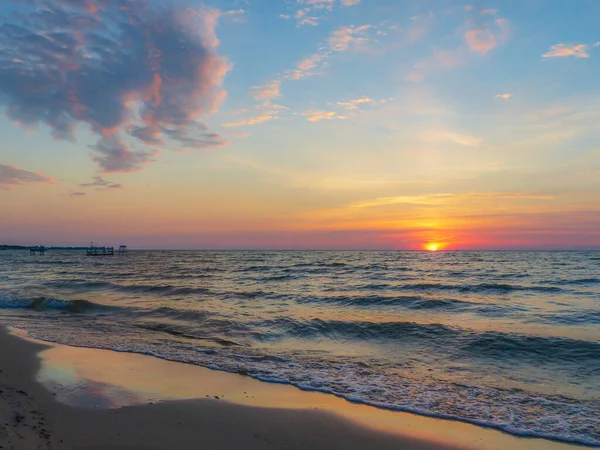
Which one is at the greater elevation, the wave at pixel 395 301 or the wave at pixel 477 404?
the wave at pixel 477 404

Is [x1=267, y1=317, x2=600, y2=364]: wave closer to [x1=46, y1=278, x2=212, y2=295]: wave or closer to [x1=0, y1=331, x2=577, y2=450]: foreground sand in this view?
[x1=0, y1=331, x2=577, y2=450]: foreground sand

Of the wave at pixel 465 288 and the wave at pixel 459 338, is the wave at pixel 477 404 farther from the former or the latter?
the wave at pixel 465 288

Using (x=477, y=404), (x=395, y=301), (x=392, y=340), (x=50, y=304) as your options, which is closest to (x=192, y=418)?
(x=477, y=404)

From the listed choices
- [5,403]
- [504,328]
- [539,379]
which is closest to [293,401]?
[5,403]

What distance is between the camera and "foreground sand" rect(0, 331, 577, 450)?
580 cm

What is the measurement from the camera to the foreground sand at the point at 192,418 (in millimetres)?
5797

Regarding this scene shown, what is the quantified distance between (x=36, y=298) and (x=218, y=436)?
22188mm

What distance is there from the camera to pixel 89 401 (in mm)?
7195

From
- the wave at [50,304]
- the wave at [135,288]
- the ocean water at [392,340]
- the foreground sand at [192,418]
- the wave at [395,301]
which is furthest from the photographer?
the wave at [135,288]

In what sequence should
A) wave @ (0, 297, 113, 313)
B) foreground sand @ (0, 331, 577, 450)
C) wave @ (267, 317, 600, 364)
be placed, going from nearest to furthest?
foreground sand @ (0, 331, 577, 450) < wave @ (267, 317, 600, 364) < wave @ (0, 297, 113, 313)

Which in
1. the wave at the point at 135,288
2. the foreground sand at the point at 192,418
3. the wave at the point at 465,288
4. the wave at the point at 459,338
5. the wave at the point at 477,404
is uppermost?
the foreground sand at the point at 192,418

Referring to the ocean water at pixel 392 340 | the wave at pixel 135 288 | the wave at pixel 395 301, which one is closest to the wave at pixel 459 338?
the ocean water at pixel 392 340

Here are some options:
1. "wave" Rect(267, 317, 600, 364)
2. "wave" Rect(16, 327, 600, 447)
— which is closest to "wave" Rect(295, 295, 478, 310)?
"wave" Rect(267, 317, 600, 364)

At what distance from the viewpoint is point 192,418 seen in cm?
662
